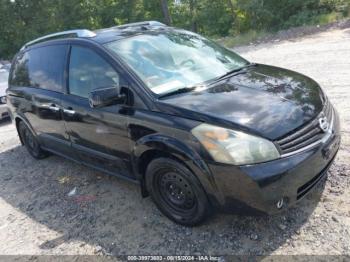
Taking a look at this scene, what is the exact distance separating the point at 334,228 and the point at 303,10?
647 inches

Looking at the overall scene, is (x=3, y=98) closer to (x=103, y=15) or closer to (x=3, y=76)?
(x=3, y=76)

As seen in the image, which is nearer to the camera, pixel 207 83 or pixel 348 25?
pixel 207 83

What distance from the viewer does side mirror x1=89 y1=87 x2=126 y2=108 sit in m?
3.44

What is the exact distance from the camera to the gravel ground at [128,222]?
10.3 ft

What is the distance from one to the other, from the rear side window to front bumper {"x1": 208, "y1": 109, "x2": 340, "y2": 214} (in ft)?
8.31

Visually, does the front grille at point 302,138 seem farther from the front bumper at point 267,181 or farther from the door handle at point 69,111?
the door handle at point 69,111

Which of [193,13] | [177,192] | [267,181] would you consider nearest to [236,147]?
[267,181]

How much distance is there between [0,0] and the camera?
88.6 ft

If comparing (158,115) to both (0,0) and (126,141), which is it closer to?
(126,141)

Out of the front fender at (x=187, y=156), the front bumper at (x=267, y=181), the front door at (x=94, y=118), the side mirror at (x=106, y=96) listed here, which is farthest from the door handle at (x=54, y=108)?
the front bumper at (x=267, y=181)

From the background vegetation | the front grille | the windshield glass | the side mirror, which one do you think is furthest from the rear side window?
the background vegetation

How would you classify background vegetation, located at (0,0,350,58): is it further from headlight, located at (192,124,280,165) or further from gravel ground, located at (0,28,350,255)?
headlight, located at (192,124,280,165)

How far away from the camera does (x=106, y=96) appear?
11.3ft

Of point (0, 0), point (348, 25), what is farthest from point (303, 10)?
point (0, 0)
